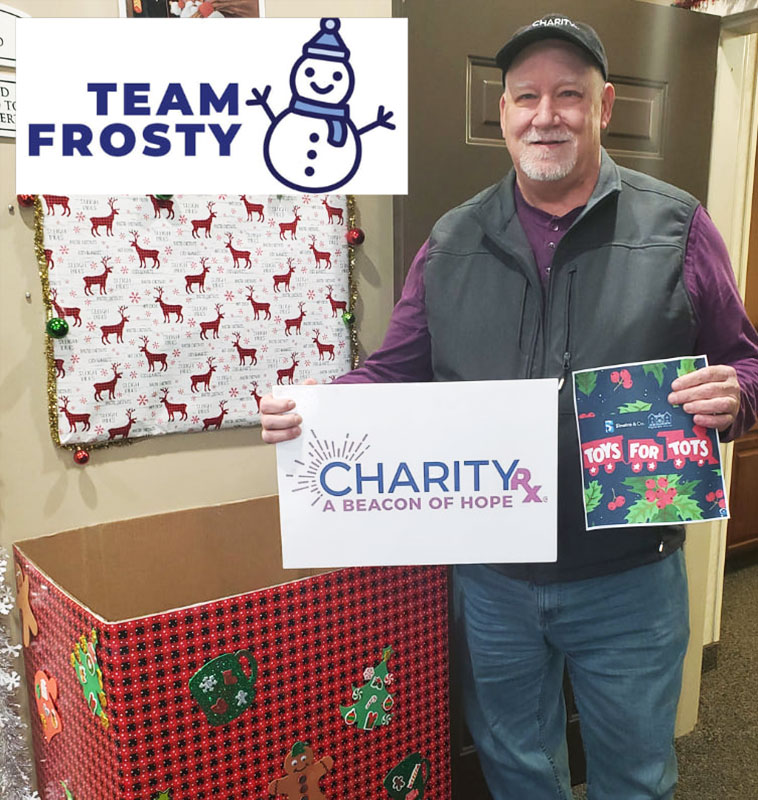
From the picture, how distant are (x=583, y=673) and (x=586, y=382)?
48 cm

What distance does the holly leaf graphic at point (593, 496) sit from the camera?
1053 millimetres

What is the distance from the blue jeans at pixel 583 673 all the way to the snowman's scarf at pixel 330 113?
72 cm

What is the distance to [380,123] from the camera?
0.89 meters

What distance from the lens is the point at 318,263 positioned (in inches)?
61.4

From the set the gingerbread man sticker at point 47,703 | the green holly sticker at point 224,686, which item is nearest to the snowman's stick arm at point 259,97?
the green holly sticker at point 224,686

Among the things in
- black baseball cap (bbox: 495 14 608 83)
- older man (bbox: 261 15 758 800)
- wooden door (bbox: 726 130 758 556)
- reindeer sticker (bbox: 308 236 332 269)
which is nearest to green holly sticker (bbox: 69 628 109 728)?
older man (bbox: 261 15 758 800)

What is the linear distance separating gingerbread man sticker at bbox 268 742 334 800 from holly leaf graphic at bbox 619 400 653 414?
2.39ft

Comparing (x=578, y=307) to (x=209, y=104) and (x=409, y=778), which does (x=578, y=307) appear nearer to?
(x=209, y=104)

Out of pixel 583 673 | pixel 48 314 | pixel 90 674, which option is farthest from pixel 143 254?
pixel 583 673

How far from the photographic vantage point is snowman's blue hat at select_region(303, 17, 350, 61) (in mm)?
863

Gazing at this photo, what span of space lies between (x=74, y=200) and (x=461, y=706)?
132 cm

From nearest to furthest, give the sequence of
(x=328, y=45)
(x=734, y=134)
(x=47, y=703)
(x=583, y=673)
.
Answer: (x=328, y=45)
(x=583, y=673)
(x=47, y=703)
(x=734, y=134)

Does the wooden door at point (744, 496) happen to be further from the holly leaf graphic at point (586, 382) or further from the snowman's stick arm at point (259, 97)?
the snowman's stick arm at point (259, 97)

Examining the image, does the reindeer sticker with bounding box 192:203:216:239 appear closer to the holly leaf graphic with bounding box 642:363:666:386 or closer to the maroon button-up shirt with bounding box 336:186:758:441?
the maroon button-up shirt with bounding box 336:186:758:441
